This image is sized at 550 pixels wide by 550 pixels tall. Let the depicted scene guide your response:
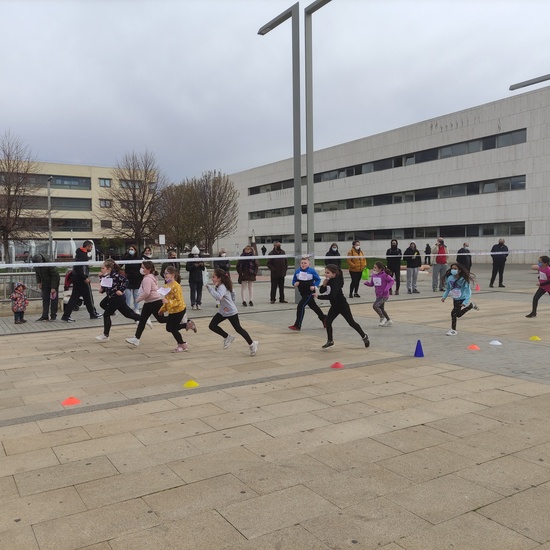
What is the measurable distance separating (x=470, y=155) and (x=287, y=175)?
2667 cm

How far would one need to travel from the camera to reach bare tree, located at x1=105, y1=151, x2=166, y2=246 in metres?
48.3

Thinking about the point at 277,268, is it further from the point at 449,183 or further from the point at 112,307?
the point at 449,183

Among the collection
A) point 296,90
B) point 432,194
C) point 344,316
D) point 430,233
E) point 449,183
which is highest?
point 449,183

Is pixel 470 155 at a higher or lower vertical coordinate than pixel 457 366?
higher

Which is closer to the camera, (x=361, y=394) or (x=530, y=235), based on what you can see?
(x=361, y=394)

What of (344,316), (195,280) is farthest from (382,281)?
(195,280)

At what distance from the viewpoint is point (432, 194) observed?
46406 mm

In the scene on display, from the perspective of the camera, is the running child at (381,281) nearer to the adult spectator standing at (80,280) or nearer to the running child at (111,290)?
the running child at (111,290)

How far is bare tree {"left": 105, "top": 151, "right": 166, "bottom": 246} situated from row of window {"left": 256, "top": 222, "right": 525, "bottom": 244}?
61.9ft

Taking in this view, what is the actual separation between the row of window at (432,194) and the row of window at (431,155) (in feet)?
8.29

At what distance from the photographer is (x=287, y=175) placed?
213 ft

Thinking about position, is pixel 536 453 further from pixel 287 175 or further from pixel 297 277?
pixel 287 175

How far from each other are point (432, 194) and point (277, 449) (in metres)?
45.0

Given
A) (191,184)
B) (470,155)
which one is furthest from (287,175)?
(470,155)
